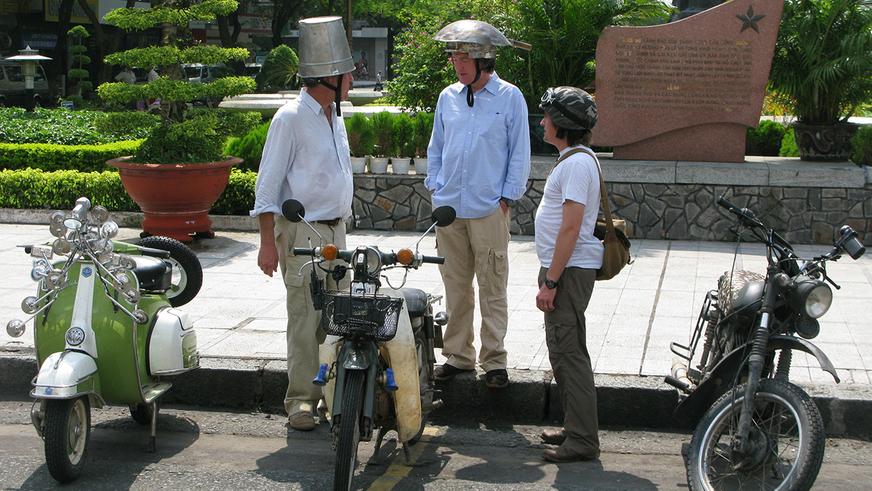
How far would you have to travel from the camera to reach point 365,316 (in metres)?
4.50

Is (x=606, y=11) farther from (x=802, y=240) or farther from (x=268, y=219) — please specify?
(x=268, y=219)

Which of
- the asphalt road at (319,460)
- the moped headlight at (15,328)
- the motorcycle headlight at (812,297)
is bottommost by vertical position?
the asphalt road at (319,460)

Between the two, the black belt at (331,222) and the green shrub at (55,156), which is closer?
the black belt at (331,222)

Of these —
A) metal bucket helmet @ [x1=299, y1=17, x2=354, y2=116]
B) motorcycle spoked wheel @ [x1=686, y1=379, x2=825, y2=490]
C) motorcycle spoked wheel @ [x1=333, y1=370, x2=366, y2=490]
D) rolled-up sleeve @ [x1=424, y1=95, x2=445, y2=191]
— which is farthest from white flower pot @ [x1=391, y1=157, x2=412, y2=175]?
motorcycle spoked wheel @ [x1=686, y1=379, x2=825, y2=490]

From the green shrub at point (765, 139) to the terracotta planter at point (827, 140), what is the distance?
2.42 metres

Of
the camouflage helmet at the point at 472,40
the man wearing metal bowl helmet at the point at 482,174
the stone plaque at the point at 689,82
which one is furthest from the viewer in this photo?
the stone plaque at the point at 689,82

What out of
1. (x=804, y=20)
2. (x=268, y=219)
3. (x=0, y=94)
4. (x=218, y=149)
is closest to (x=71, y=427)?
(x=268, y=219)

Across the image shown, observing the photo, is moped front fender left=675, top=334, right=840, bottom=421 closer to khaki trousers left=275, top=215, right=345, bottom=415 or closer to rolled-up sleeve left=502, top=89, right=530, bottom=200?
rolled-up sleeve left=502, top=89, right=530, bottom=200

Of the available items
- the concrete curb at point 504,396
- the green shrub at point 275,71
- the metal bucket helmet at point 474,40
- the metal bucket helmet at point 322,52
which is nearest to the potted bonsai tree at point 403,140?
the concrete curb at point 504,396

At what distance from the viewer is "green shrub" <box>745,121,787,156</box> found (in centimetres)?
1341

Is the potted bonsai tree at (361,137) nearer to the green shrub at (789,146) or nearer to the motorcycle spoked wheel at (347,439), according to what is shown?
the green shrub at (789,146)

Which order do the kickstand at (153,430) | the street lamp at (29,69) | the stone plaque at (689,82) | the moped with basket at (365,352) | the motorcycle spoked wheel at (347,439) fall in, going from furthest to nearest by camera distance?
the street lamp at (29,69) < the stone plaque at (689,82) < the kickstand at (153,430) < the moped with basket at (365,352) < the motorcycle spoked wheel at (347,439)

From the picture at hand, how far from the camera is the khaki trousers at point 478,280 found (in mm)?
5801

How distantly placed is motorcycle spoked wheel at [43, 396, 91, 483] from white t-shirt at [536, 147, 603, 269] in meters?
2.22
